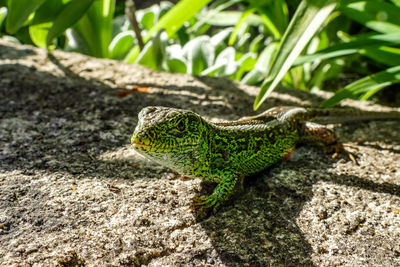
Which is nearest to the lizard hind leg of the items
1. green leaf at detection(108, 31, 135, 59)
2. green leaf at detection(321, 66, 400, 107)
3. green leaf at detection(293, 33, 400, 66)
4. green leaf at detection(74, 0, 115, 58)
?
green leaf at detection(321, 66, 400, 107)

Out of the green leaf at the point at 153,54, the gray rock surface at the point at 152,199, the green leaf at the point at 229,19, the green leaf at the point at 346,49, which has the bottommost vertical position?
the gray rock surface at the point at 152,199

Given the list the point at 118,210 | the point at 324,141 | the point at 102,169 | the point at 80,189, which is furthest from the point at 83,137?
the point at 324,141

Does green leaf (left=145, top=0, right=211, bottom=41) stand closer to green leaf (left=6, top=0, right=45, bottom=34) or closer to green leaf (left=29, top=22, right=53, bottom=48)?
green leaf (left=6, top=0, right=45, bottom=34)

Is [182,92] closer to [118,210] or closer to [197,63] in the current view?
[197,63]

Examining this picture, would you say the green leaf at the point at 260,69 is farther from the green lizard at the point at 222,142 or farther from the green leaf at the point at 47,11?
the green leaf at the point at 47,11

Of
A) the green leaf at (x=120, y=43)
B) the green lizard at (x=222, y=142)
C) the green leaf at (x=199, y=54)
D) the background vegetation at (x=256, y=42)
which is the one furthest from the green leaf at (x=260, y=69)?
the green leaf at (x=120, y=43)

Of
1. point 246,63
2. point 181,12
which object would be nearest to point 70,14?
point 181,12

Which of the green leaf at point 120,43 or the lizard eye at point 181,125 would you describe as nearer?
the lizard eye at point 181,125
